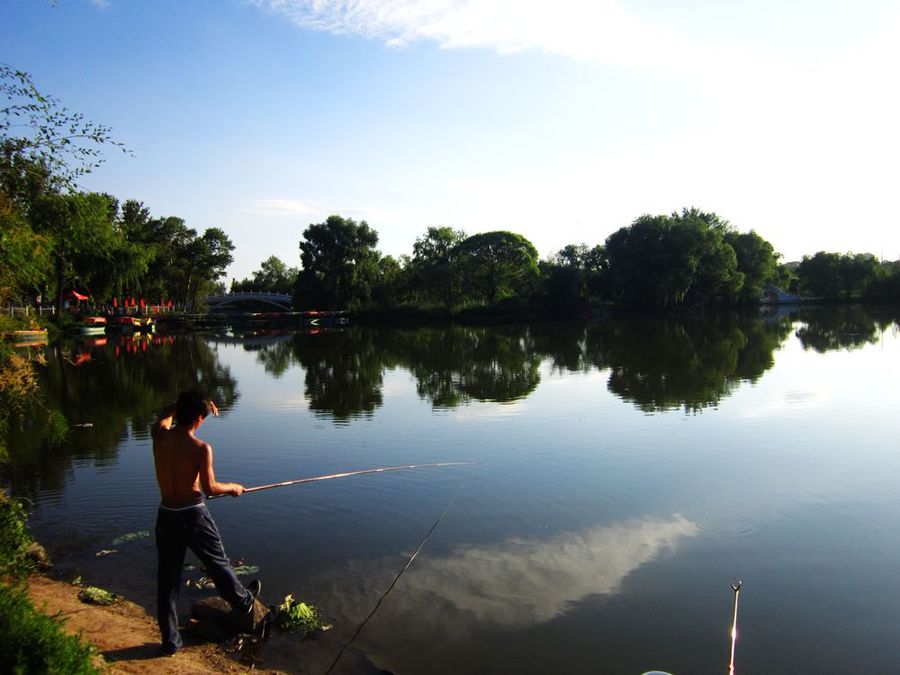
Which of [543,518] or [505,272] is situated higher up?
[505,272]

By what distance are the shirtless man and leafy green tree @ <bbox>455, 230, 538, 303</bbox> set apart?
7230 centimetres

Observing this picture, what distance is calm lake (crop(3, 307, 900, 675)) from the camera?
5.90 m

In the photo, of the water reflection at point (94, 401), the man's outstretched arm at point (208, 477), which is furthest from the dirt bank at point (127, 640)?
the water reflection at point (94, 401)

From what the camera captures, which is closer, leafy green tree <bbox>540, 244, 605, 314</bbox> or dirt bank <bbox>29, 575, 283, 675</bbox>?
dirt bank <bbox>29, 575, 283, 675</bbox>

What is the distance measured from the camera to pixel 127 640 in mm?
5508

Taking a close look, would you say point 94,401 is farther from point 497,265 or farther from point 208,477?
point 497,265

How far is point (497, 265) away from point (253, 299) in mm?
37030

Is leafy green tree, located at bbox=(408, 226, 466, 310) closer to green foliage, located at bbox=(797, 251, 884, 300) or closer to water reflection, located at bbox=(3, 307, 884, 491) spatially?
water reflection, located at bbox=(3, 307, 884, 491)

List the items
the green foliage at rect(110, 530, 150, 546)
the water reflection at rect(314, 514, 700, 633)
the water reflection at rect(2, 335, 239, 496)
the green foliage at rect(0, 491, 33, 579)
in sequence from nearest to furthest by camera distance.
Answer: the green foliage at rect(0, 491, 33, 579)
the water reflection at rect(314, 514, 700, 633)
the green foliage at rect(110, 530, 150, 546)
the water reflection at rect(2, 335, 239, 496)

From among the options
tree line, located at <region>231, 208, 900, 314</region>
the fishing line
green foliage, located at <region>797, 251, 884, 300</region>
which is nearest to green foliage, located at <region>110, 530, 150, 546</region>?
the fishing line

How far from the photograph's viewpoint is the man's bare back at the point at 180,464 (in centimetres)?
526

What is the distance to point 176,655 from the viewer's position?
5.35 metres

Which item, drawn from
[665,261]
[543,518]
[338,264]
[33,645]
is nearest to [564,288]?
[665,261]

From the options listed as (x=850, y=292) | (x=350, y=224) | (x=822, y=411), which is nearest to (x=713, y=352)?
(x=822, y=411)
